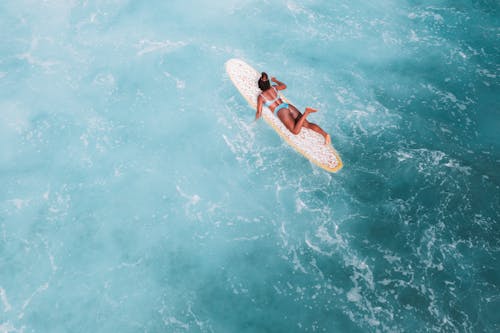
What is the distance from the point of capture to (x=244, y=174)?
967cm

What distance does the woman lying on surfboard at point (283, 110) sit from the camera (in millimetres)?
9633

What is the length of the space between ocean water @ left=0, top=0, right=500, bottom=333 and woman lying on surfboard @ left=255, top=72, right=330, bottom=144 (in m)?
0.64

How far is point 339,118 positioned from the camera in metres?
10.6

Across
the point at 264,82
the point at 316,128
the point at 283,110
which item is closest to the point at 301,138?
the point at 316,128

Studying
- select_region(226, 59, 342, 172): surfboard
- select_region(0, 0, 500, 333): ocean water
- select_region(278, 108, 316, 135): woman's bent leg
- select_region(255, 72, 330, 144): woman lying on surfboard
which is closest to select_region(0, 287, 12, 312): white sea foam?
select_region(0, 0, 500, 333): ocean water

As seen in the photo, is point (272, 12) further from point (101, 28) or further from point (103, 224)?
point (103, 224)

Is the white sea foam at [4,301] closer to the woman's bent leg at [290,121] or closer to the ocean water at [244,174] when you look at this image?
the ocean water at [244,174]

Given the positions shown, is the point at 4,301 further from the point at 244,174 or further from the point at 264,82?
the point at 264,82

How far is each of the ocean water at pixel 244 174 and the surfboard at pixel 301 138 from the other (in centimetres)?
25

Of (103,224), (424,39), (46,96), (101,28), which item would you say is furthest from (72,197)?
(424,39)

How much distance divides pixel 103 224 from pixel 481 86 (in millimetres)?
11966

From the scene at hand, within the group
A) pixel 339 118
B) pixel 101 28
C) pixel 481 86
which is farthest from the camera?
pixel 101 28

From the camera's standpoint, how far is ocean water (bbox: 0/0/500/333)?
7.96 m

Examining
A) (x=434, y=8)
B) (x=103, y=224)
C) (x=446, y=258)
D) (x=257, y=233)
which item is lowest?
(x=103, y=224)
